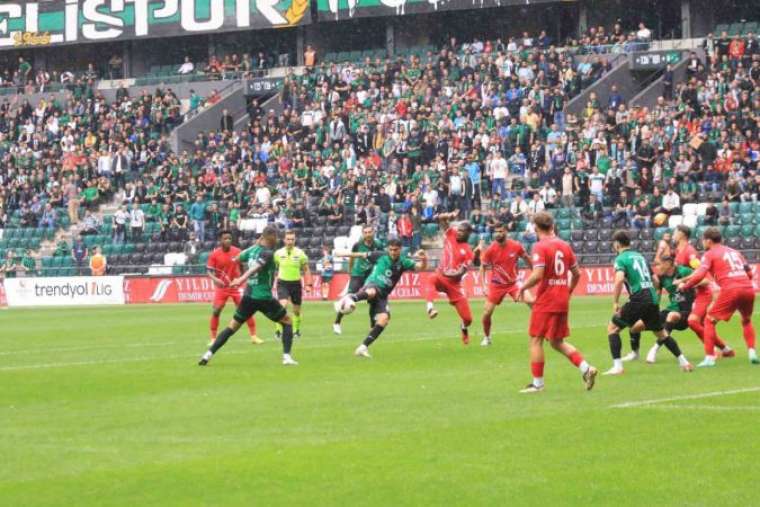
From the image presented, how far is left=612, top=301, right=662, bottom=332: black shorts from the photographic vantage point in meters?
18.5

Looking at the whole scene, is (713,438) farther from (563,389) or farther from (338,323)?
(338,323)

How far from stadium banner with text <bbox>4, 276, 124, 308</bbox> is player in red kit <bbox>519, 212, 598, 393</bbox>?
116 feet

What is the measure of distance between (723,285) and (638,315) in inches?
57.2

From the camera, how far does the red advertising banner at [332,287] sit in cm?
4184

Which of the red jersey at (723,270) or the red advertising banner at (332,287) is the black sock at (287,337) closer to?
the red jersey at (723,270)

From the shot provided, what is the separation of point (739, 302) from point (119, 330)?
16903mm

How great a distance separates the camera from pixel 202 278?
49.2 m

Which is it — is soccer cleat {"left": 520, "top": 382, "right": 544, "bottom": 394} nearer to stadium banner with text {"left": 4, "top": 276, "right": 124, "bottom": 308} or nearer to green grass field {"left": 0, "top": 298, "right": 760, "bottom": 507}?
green grass field {"left": 0, "top": 298, "right": 760, "bottom": 507}

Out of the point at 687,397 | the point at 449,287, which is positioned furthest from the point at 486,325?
the point at 687,397

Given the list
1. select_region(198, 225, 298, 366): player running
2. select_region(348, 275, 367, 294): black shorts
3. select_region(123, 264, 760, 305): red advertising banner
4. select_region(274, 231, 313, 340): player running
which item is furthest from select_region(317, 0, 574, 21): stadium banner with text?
select_region(198, 225, 298, 366): player running

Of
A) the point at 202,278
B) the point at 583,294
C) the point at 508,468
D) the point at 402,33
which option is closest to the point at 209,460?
the point at 508,468

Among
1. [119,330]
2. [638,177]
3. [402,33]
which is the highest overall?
[402,33]

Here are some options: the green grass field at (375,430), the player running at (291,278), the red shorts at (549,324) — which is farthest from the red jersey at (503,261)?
the red shorts at (549,324)

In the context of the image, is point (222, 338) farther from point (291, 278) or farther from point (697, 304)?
point (291, 278)
